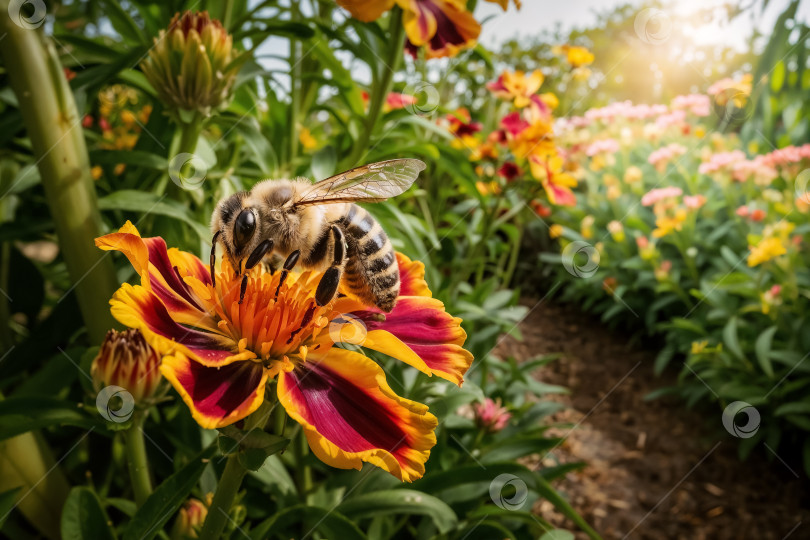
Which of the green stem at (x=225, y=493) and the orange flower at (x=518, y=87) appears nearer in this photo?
the green stem at (x=225, y=493)

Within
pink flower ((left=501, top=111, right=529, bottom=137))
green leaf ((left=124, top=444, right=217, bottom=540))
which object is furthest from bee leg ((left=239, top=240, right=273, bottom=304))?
pink flower ((left=501, top=111, right=529, bottom=137))

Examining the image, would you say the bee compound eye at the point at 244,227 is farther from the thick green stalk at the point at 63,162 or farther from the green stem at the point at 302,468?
the green stem at the point at 302,468

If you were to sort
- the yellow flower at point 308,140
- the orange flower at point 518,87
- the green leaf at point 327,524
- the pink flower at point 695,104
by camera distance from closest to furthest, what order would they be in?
the green leaf at point 327,524 < the orange flower at point 518,87 < the yellow flower at point 308,140 < the pink flower at point 695,104

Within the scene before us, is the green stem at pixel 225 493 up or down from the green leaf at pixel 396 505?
up

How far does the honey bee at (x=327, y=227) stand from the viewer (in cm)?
65

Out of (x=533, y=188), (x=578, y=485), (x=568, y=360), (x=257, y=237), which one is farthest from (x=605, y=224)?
(x=257, y=237)

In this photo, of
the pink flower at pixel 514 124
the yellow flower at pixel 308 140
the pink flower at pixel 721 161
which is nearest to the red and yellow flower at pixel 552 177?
the pink flower at pixel 514 124

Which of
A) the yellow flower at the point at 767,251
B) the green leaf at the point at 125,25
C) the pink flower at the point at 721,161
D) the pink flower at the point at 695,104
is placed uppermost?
the pink flower at the point at 695,104

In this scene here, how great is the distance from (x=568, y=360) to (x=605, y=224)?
1.08 meters

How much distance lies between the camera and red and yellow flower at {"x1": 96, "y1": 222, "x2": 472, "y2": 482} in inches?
20.3

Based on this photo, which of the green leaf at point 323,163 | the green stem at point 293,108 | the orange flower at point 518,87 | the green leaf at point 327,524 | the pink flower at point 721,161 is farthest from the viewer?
the pink flower at point 721,161

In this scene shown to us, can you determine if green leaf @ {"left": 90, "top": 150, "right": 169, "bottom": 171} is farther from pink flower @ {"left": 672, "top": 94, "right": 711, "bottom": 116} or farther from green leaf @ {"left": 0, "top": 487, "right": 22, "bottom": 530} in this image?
pink flower @ {"left": 672, "top": 94, "right": 711, "bottom": 116}

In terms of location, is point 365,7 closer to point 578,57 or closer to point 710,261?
point 578,57

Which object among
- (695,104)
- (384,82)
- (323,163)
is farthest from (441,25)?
(695,104)
